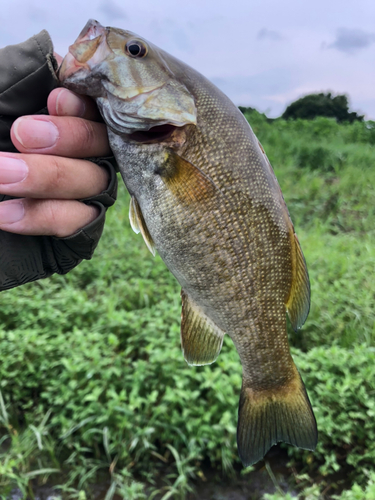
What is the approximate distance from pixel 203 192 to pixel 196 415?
6.51 ft

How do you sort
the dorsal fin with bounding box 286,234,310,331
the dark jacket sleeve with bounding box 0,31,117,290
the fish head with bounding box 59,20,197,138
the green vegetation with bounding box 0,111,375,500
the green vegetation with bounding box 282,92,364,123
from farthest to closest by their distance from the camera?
the green vegetation with bounding box 282,92,364,123
the green vegetation with bounding box 0,111,375,500
the dorsal fin with bounding box 286,234,310,331
the dark jacket sleeve with bounding box 0,31,117,290
the fish head with bounding box 59,20,197,138

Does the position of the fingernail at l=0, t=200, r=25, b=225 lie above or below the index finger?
below

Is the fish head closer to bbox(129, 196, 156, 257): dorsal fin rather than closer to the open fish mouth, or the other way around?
the open fish mouth

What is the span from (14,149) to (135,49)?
543 mm

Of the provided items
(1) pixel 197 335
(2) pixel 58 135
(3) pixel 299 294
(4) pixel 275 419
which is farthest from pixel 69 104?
(4) pixel 275 419

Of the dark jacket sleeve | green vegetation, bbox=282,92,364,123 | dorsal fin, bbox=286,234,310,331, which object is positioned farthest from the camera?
green vegetation, bbox=282,92,364,123

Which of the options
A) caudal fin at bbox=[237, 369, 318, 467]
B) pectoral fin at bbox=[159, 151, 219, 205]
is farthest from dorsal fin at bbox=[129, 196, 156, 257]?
caudal fin at bbox=[237, 369, 318, 467]

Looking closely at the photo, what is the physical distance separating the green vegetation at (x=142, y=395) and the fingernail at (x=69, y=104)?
75.4 inches

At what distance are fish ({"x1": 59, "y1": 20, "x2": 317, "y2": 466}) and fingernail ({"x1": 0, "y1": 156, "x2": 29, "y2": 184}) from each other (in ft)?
0.91

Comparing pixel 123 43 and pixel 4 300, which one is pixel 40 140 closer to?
pixel 123 43

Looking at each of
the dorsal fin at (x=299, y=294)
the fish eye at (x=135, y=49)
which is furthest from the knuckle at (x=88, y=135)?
the dorsal fin at (x=299, y=294)

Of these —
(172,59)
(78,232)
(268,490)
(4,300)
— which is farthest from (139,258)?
(172,59)

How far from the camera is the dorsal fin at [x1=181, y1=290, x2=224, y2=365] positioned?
139 cm

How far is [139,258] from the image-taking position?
13.8ft
